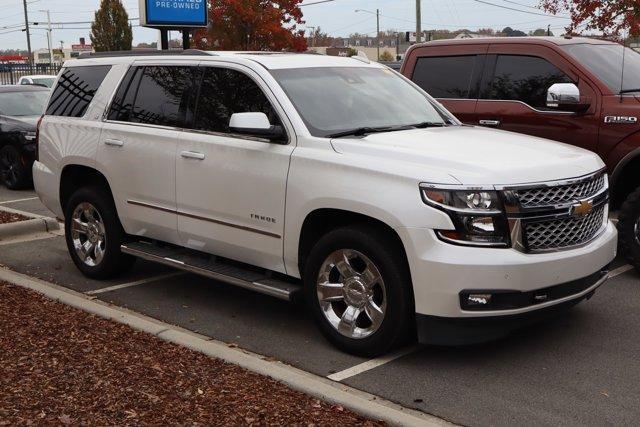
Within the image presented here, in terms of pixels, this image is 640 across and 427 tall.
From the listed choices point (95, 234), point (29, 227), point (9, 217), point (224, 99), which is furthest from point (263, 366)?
point (9, 217)

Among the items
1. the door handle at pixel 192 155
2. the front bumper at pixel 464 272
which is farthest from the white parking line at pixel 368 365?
the door handle at pixel 192 155

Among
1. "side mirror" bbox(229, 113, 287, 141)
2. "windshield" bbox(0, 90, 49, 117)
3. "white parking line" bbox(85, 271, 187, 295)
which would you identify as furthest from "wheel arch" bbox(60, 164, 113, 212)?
"windshield" bbox(0, 90, 49, 117)

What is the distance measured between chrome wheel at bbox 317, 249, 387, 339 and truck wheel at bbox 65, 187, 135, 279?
246 centimetres

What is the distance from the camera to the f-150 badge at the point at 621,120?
6869mm

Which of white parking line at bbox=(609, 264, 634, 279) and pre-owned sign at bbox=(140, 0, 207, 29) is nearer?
white parking line at bbox=(609, 264, 634, 279)

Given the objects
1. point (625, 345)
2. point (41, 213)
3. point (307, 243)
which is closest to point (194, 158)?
point (307, 243)

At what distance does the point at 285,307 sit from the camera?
20.8 ft

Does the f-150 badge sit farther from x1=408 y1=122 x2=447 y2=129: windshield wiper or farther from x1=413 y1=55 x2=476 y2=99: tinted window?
x1=408 y1=122 x2=447 y2=129: windshield wiper

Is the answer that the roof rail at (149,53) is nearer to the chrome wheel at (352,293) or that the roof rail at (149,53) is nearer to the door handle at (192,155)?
the door handle at (192,155)

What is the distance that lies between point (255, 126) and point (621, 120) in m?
3.52

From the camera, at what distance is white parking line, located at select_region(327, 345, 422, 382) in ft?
15.7

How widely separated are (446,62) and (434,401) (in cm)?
484

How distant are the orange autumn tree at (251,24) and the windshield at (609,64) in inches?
879

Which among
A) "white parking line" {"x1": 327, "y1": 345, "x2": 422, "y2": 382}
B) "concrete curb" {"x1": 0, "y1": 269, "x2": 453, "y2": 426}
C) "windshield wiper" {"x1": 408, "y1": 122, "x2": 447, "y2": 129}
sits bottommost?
"white parking line" {"x1": 327, "y1": 345, "x2": 422, "y2": 382}
